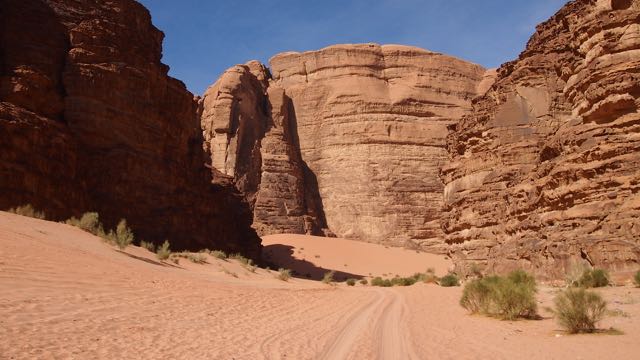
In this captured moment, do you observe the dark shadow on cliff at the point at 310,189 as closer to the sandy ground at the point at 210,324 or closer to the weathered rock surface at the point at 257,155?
the weathered rock surface at the point at 257,155

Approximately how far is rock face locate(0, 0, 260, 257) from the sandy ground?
328 inches

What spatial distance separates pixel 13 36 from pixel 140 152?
7672 mm

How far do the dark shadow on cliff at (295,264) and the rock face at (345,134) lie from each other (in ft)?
26.4

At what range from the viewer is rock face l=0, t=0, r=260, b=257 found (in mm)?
20562

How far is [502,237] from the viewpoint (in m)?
18.8

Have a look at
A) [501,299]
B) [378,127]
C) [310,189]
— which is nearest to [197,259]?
[501,299]

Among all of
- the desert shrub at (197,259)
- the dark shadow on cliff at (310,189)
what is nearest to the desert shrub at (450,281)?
the desert shrub at (197,259)

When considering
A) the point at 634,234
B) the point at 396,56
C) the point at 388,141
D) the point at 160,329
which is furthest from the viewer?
the point at 396,56

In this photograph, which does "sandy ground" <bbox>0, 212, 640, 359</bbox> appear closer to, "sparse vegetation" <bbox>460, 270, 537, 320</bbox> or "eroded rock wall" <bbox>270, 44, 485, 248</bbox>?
"sparse vegetation" <bbox>460, 270, 537, 320</bbox>

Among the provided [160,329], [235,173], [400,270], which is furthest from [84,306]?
[235,173]

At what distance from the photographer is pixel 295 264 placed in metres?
42.8

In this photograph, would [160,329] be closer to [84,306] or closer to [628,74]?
[84,306]

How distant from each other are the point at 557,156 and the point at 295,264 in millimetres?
29488

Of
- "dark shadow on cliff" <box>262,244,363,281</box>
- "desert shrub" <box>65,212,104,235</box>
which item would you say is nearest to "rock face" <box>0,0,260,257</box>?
"desert shrub" <box>65,212,104,235</box>
